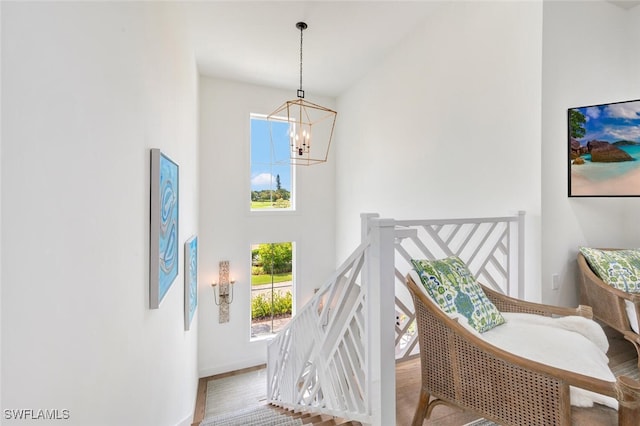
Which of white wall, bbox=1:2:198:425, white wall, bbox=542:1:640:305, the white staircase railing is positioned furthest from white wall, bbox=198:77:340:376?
white wall, bbox=542:1:640:305

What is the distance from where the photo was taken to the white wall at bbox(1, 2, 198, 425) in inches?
25.0

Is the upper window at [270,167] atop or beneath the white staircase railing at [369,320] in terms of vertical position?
atop

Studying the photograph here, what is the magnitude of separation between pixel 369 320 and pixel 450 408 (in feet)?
2.98

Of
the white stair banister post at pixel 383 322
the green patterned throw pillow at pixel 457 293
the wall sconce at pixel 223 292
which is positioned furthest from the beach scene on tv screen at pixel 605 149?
the wall sconce at pixel 223 292

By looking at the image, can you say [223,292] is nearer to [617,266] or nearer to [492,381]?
[492,381]

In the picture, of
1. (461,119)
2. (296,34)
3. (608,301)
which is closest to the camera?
(608,301)

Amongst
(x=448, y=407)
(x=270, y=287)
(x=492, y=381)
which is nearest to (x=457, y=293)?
(x=492, y=381)

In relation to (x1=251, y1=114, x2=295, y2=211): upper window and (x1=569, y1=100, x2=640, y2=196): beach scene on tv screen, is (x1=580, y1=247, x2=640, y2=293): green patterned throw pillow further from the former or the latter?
(x1=251, y1=114, x2=295, y2=211): upper window

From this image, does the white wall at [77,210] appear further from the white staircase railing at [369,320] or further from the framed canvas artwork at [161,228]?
the white staircase railing at [369,320]

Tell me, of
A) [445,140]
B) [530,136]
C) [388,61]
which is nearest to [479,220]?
[530,136]

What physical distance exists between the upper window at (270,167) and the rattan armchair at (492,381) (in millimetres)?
3910

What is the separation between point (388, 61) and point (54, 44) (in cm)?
383

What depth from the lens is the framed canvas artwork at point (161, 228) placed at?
1.51m

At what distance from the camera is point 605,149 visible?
6.92ft
